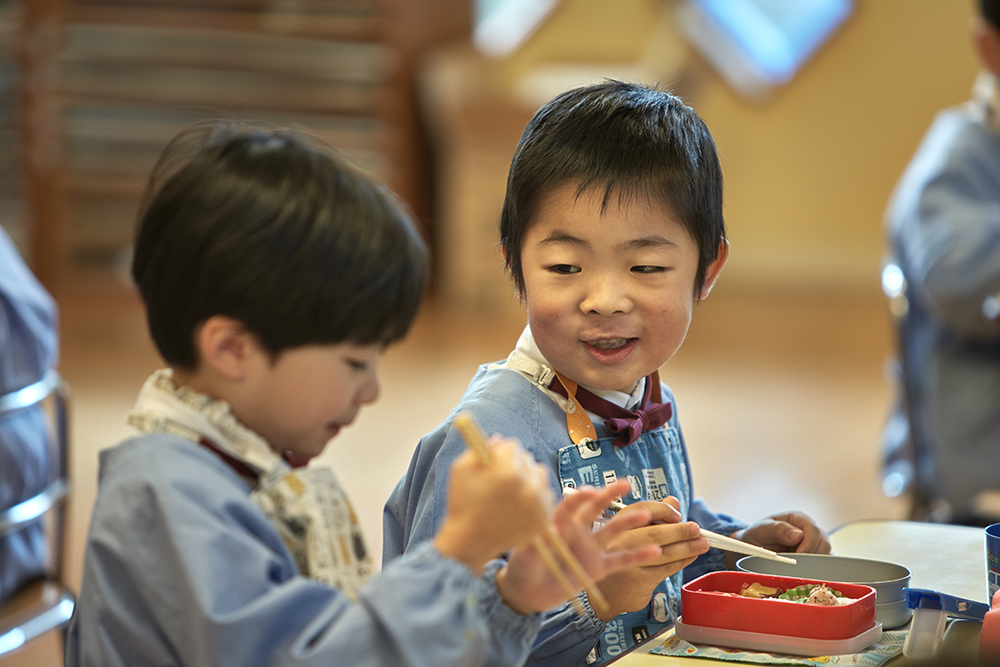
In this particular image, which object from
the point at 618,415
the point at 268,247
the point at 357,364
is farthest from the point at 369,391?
the point at 618,415

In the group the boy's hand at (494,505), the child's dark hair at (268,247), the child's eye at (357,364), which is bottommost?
the boy's hand at (494,505)

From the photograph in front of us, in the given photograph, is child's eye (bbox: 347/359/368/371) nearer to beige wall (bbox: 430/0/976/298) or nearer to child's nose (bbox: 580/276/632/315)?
child's nose (bbox: 580/276/632/315)

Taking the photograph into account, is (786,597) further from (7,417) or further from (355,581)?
(7,417)

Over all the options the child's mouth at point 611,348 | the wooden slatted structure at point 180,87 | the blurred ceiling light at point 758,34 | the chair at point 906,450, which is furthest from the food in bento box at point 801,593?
the blurred ceiling light at point 758,34

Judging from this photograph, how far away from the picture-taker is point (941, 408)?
2254 mm

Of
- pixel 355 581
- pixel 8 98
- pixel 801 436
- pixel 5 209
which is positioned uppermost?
pixel 8 98

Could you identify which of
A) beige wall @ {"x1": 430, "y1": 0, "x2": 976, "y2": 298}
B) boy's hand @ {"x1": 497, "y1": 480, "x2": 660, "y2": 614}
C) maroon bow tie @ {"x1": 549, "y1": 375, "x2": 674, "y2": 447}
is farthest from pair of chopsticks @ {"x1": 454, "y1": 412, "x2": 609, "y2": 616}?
beige wall @ {"x1": 430, "y1": 0, "x2": 976, "y2": 298}

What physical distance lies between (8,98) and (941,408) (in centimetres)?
589

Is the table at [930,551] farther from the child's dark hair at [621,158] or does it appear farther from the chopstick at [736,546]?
the child's dark hair at [621,158]

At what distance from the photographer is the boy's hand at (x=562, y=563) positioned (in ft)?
2.64

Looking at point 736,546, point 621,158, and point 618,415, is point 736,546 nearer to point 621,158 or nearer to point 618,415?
point 618,415

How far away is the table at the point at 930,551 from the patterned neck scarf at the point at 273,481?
0.87 ft

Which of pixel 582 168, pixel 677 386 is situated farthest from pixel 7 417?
pixel 677 386

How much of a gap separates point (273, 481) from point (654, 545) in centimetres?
29
